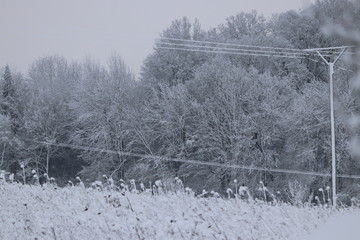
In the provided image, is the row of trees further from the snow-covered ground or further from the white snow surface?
the white snow surface

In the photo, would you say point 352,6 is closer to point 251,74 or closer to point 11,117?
point 251,74

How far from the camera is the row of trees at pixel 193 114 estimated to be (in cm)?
3058

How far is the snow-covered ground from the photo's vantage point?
6.20 meters

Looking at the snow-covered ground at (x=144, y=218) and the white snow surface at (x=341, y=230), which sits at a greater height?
the white snow surface at (x=341, y=230)

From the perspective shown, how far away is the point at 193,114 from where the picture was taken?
119 feet

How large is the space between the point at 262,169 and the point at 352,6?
2772cm

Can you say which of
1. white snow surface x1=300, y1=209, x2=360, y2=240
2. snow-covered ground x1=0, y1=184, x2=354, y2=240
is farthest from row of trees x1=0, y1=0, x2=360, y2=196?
white snow surface x1=300, y1=209, x2=360, y2=240

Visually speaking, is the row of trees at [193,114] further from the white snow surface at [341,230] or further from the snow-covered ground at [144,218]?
the white snow surface at [341,230]

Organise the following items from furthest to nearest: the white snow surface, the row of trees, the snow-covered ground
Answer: the row of trees < the snow-covered ground < the white snow surface

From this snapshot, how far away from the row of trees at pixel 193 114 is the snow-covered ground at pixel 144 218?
64.4 ft

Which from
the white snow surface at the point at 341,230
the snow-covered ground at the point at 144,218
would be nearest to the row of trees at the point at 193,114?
the snow-covered ground at the point at 144,218

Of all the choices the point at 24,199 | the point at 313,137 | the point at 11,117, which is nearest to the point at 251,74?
the point at 313,137

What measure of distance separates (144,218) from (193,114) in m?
29.4

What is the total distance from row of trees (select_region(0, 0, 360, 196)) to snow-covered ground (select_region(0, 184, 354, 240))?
1964cm
